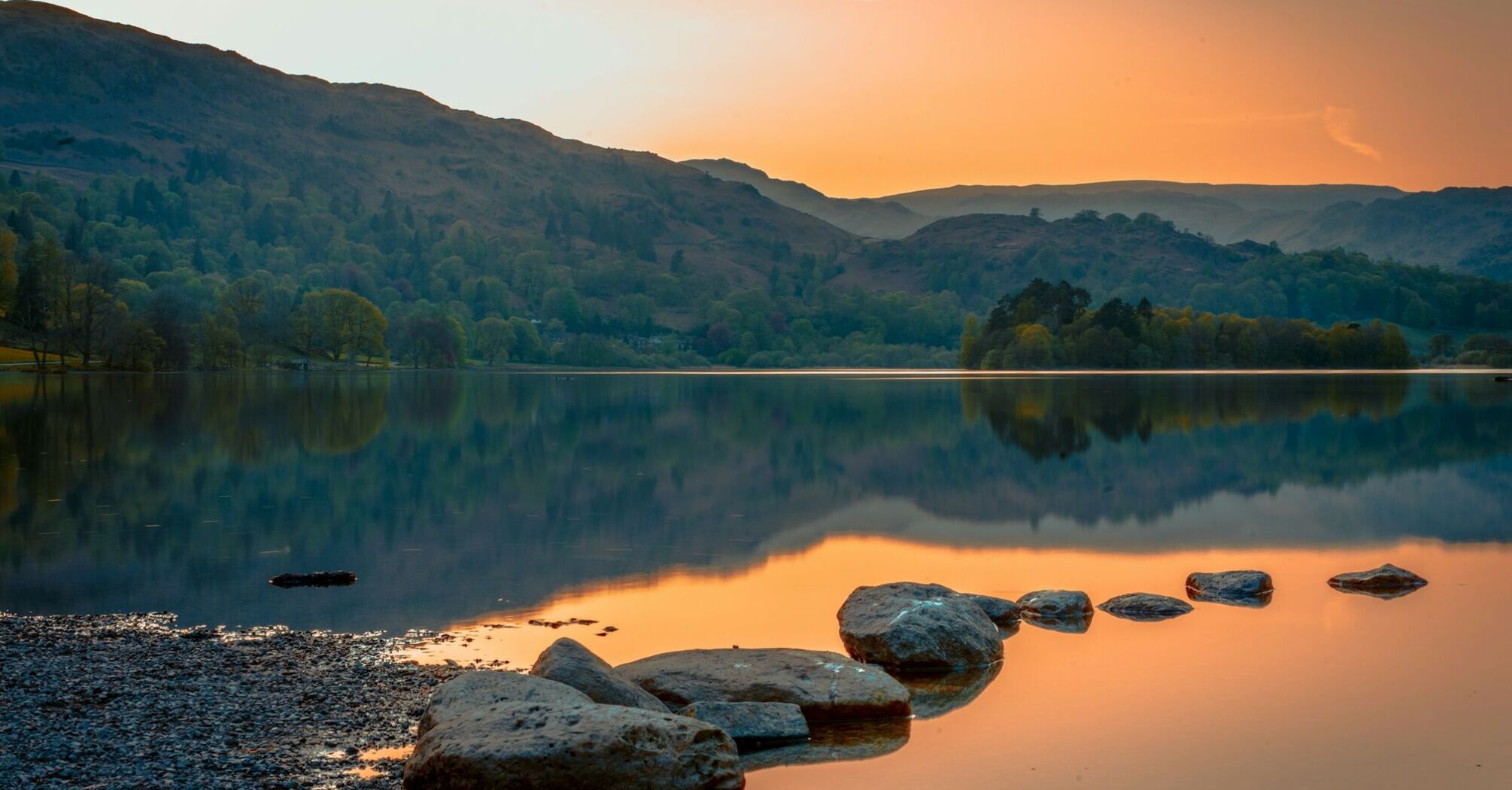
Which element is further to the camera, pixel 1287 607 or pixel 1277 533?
pixel 1277 533

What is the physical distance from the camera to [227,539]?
28.4 m

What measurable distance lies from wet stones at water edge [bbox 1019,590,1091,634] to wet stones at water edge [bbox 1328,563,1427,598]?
641 centimetres

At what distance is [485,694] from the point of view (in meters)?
13.4

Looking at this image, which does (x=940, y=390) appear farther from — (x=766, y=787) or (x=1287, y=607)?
(x=766, y=787)

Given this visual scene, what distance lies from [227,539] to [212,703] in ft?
49.9

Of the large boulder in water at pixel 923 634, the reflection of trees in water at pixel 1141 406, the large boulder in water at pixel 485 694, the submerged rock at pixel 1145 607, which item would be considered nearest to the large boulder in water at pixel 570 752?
the large boulder in water at pixel 485 694

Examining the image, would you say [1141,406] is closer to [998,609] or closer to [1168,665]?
[998,609]

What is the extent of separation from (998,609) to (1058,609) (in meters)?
1.18

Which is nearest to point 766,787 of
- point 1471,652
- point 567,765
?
point 567,765

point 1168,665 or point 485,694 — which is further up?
point 485,694

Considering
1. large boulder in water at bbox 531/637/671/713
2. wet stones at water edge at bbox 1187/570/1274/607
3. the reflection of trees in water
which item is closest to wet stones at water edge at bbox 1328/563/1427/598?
wet stones at water edge at bbox 1187/570/1274/607

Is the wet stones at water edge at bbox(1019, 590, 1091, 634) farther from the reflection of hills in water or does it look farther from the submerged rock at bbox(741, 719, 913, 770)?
the reflection of hills in water

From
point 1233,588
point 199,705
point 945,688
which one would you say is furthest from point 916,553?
point 199,705

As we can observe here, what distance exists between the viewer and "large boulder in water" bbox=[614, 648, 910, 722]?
1532 cm
